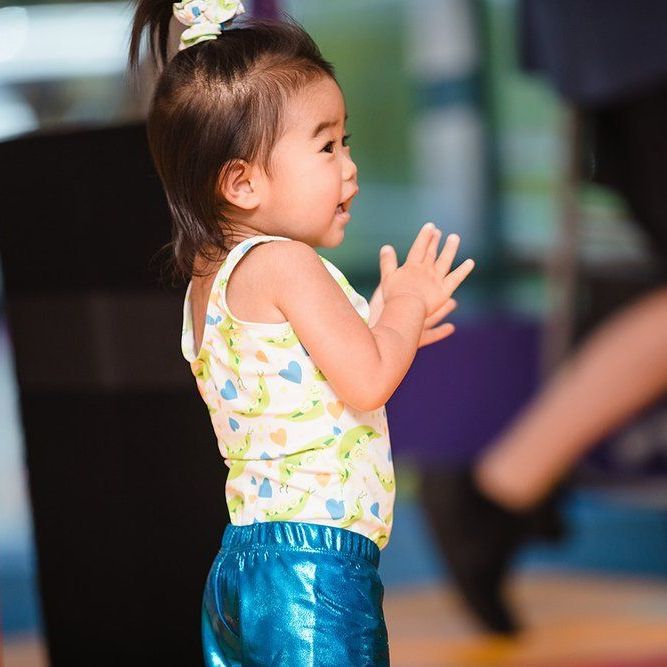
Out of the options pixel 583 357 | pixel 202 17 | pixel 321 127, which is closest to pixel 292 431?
pixel 321 127

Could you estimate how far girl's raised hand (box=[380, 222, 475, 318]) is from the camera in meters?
1.12

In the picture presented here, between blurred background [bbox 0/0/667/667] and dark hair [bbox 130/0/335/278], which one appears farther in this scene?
blurred background [bbox 0/0/667/667]

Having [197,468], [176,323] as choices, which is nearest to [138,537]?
[197,468]

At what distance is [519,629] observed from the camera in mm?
2494

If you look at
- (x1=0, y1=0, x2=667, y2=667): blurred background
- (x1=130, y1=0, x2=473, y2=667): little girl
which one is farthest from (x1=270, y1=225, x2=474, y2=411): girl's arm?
(x1=0, y1=0, x2=667, y2=667): blurred background

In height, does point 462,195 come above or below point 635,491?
above

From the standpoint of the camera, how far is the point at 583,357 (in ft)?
7.81

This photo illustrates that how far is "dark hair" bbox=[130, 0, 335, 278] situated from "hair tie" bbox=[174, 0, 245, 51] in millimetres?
11

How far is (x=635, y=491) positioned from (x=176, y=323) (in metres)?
1.35

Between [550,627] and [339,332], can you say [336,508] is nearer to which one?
[339,332]

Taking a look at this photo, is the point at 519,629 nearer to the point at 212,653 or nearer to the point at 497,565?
the point at 497,565

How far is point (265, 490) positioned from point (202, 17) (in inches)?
17.8

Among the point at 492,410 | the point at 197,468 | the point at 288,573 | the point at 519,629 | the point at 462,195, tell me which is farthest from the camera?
the point at 462,195

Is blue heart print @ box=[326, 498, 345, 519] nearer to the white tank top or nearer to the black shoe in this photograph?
the white tank top
